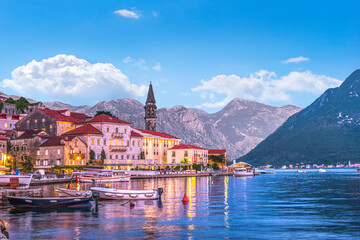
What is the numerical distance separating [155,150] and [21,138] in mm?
55726

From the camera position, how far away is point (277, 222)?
37.7m

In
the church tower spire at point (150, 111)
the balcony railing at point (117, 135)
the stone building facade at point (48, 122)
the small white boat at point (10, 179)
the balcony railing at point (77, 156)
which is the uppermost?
the church tower spire at point (150, 111)

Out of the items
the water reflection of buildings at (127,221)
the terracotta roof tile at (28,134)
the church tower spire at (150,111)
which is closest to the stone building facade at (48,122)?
the terracotta roof tile at (28,134)

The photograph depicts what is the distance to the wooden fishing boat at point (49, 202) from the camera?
4609 cm

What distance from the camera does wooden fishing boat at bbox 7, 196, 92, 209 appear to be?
151ft

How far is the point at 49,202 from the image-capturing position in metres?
46.7

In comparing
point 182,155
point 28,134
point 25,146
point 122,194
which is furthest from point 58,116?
point 122,194

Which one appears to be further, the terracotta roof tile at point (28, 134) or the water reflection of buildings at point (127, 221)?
the terracotta roof tile at point (28, 134)

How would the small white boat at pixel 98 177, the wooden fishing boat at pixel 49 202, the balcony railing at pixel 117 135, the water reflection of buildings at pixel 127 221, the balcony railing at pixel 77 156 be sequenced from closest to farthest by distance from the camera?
A: the water reflection of buildings at pixel 127 221 → the wooden fishing boat at pixel 49 202 → the small white boat at pixel 98 177 → the balcony railing at pixel 77 156 → the balcony railing at pixel 117 135

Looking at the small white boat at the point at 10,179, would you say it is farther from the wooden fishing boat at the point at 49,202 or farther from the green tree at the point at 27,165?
the green tree at the point at 27,165

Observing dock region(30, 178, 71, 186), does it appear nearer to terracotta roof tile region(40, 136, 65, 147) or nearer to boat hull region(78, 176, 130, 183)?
boat hull region(78, 176, 130, 183)

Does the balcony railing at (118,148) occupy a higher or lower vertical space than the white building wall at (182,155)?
higher

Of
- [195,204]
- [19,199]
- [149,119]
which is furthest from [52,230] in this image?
[149,119]

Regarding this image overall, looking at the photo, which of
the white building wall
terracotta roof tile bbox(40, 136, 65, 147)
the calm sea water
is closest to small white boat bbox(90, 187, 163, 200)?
the calm sea water
